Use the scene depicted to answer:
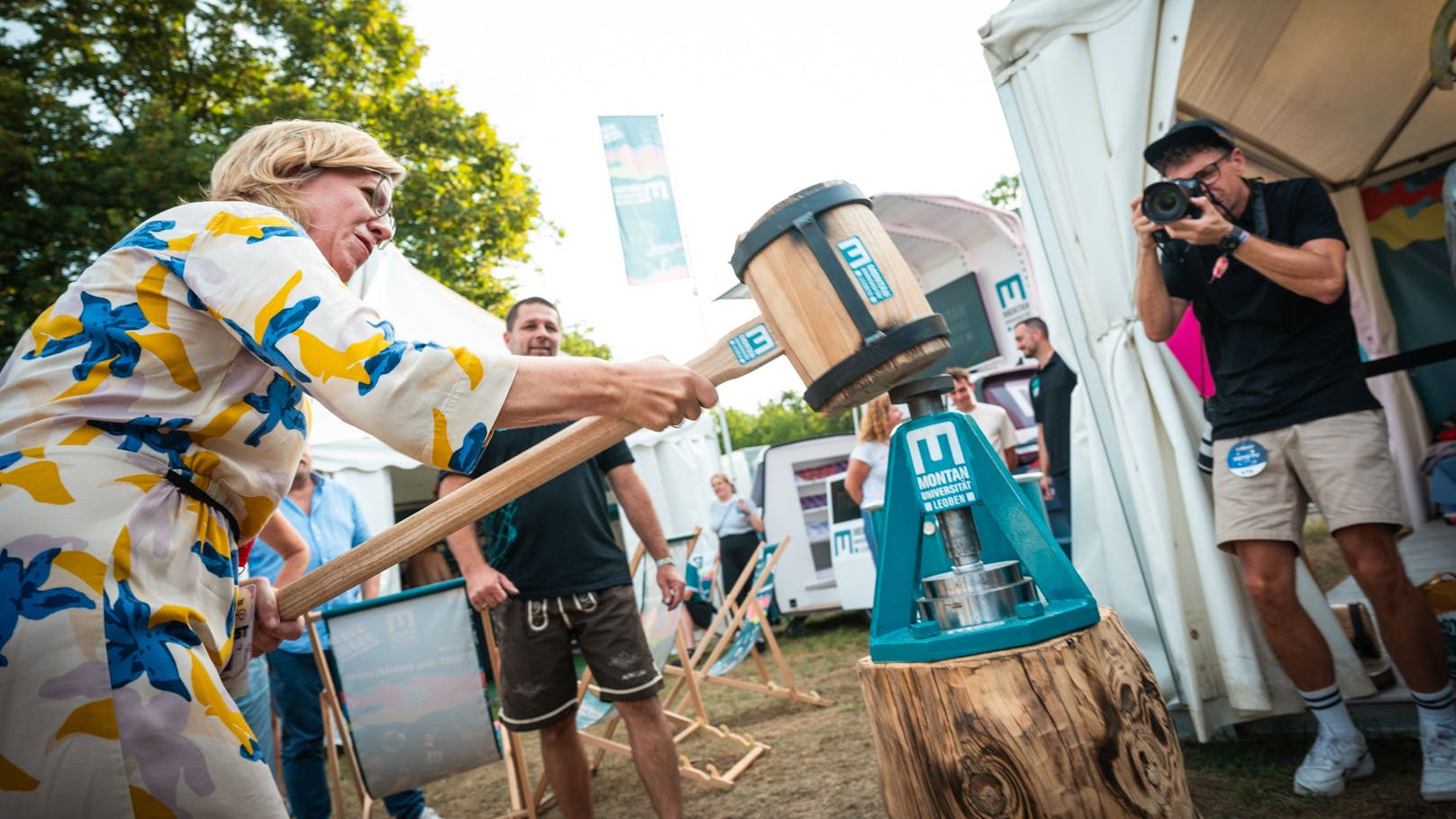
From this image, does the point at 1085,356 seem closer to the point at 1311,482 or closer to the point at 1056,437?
the point at 1311,482

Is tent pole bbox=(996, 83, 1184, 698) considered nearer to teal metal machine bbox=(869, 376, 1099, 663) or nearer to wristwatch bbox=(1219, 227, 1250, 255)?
wristwatch bbox=(1219, 227, 1250, 255)

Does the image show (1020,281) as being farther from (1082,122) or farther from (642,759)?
(642,759)

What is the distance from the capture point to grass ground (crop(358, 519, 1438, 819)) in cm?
237

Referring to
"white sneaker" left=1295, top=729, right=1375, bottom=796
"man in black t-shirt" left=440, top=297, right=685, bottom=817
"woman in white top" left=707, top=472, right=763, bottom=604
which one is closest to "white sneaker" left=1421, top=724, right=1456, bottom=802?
"white sneaker" left=1295, top=729, right=1375, bottom=796

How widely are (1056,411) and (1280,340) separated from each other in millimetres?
2902

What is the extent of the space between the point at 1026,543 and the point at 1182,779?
0.44 metres

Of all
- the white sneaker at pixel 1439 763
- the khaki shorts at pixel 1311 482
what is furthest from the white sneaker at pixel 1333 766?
the khaki shorts at pixel 1311 482

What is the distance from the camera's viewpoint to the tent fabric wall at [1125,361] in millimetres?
2738

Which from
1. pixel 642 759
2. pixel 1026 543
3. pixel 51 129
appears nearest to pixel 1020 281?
pixel 642 759

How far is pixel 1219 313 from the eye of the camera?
2631 millimetres

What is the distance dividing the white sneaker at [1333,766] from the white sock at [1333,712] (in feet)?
0.05

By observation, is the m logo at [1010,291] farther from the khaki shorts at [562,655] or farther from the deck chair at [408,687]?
the deck chair at [408,687]

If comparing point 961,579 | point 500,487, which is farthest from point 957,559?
point 500,487

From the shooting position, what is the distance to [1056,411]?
5.32 m
